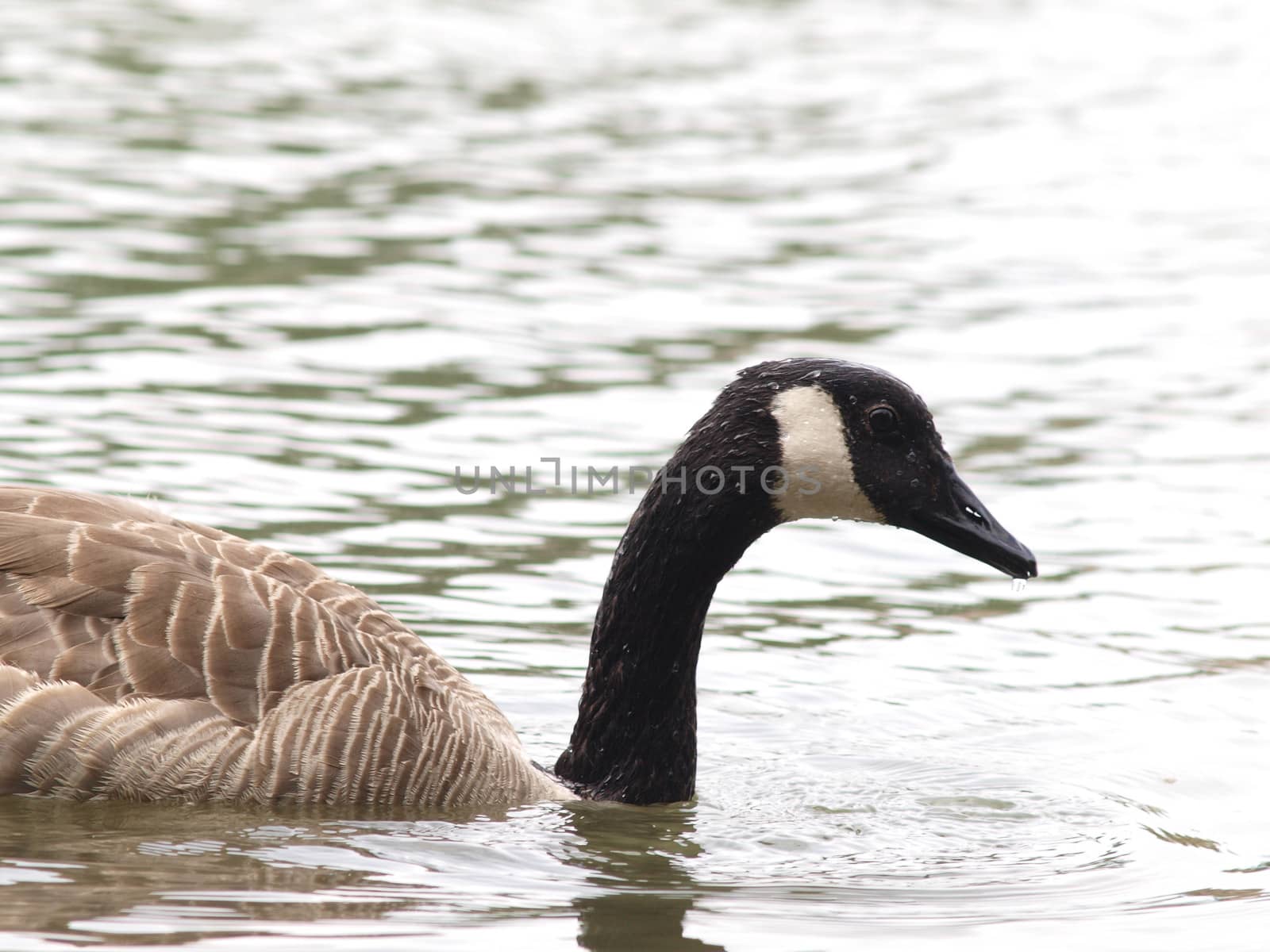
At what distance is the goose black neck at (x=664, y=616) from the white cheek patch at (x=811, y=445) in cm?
13

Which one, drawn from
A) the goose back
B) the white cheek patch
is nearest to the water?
the goose back

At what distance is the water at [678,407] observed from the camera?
790cm

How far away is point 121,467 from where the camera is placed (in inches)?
501

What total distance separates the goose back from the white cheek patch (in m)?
1.87

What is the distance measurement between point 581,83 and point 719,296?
10014 millimetres

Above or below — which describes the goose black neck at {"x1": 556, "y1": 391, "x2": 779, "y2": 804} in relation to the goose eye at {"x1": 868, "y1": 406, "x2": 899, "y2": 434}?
below

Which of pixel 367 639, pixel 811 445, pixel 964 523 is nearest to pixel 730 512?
pixel 811 445

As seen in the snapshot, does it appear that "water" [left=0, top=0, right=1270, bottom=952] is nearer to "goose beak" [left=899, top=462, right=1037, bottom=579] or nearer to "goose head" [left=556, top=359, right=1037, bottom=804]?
"goose head" [left=556, top=359, right=1037, bottom=804]

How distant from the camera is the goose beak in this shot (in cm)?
868

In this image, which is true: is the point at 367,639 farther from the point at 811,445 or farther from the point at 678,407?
the point at 678,407

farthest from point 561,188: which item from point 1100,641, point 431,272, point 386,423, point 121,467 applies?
point 1100,641

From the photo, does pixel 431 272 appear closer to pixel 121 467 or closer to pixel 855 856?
pixel 121 467

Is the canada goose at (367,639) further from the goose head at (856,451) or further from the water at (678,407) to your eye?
the water at (678,407)

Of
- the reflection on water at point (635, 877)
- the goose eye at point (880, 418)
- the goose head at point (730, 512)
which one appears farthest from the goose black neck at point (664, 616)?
the goose eye at point (880, 418)
